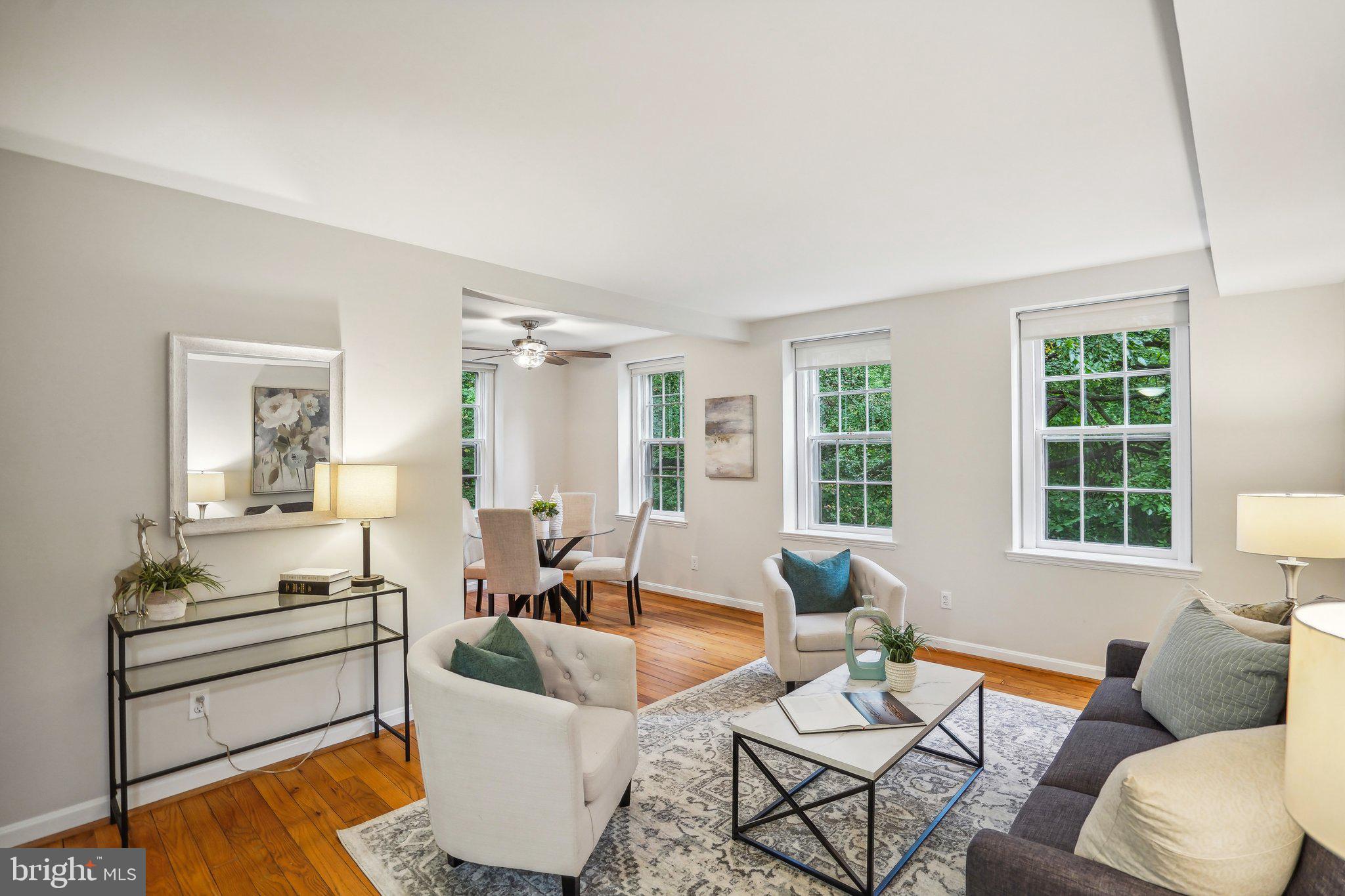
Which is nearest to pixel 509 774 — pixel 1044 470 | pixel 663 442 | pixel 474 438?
pixel 1044 470

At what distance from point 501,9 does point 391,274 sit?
6.31ft

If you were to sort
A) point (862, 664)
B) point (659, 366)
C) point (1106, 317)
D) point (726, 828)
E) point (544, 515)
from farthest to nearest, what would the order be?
point (659, 366)
point (544, 515)
point (1106, 317)
point (862, 664)
point (726, 828)

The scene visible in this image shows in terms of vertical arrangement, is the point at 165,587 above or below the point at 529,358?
below

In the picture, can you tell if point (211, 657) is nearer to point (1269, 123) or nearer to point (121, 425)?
point (121, 425)

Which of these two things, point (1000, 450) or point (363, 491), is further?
point (1000, 450)

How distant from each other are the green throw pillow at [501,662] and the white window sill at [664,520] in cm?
392

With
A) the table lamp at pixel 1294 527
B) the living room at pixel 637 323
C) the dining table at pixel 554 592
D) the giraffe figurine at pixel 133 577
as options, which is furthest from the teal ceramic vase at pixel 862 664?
the dining table at pixel 554 592

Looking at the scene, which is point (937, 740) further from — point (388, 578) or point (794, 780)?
point (388, 578)

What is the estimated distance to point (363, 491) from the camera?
9.43 ft

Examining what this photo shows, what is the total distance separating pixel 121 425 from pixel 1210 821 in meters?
3.37

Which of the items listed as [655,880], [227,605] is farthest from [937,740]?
[227,605]

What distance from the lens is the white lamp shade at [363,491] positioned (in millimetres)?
2842

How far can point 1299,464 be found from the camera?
332 cm

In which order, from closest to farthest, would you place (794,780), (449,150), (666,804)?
(449,150) < (666,804) < (794,780)
